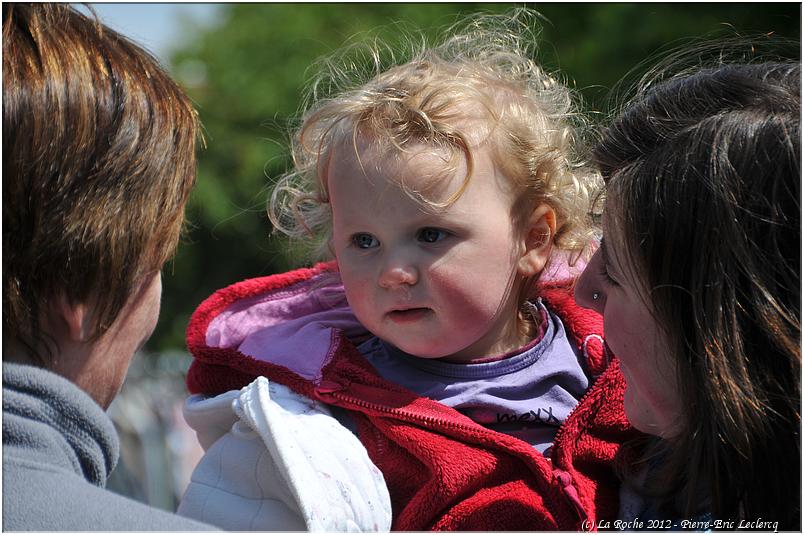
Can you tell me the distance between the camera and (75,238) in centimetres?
160

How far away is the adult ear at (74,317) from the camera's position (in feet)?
5.41

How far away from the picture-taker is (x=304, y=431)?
209 cm

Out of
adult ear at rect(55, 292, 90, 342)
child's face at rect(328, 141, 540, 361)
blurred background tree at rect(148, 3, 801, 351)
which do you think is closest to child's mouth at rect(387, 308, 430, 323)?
child's face at rect(328, 141, 540, 361)

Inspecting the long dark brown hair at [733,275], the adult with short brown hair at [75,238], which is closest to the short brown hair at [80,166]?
the adult with short brown hair at [75,238]

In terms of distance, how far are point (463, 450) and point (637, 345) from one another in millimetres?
502

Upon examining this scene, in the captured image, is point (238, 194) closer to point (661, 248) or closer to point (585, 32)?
point (585, 32)

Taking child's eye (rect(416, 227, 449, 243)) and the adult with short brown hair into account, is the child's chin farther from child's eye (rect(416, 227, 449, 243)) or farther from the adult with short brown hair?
the adult with short brown hair

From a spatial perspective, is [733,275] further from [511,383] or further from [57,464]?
[57,464]

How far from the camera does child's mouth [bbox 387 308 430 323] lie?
2241 millimetres

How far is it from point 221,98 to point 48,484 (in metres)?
11.1

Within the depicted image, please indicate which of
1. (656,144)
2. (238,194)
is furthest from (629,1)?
(656,144)

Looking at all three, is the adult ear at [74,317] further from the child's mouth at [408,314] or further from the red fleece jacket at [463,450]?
the child's mouth at [408,314]

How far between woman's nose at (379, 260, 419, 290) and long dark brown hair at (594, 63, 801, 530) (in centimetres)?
54

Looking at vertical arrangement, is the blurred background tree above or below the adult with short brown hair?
below
